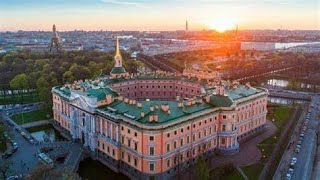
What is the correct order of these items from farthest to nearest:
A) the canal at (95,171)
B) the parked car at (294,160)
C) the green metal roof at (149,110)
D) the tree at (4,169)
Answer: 1. the parked car at (294,160)
2. the canal at (95,171)
3. the green metal roof at (149,110)
4. the tree at (4,169)

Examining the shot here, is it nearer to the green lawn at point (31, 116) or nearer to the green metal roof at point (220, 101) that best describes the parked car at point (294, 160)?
the green metal roof at point (220, 101)

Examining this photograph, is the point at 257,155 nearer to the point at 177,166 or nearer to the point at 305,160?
the point at 305,160

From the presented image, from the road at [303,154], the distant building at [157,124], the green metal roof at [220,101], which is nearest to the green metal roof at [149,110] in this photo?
the distant building at [157,124]

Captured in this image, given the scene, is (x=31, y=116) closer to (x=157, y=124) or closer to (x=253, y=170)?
(x=157, y=124)

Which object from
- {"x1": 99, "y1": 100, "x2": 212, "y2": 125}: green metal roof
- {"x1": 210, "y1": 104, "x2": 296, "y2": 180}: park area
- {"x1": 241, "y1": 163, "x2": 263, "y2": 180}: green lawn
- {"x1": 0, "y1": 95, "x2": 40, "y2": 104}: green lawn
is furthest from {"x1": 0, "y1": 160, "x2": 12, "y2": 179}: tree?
{"x1": 0, "y1": 95, "x2": 40, "y2": 104}: green lawn

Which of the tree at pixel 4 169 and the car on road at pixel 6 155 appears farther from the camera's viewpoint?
the car on road at pixel 6 155

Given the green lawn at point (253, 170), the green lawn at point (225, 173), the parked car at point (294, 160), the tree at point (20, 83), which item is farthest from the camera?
the tree at point (20, 83)
